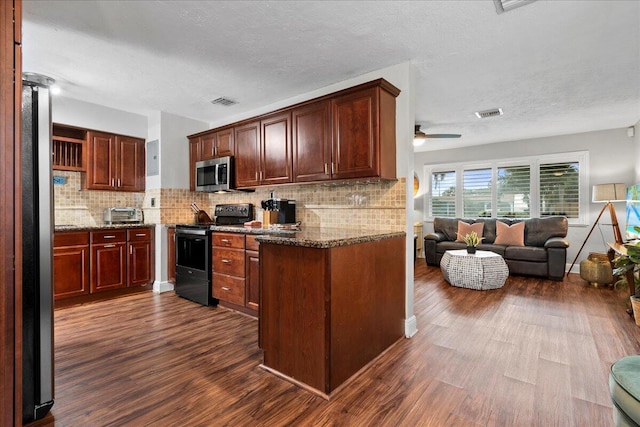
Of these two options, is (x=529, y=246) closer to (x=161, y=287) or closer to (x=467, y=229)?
(x=467, y=229)

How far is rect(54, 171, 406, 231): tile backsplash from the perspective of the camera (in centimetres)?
296

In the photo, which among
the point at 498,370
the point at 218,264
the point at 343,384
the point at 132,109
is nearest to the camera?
the point at 343,384

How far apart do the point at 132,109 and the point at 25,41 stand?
5.94 feet

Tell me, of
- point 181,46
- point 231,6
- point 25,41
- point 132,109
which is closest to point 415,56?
point 231,6

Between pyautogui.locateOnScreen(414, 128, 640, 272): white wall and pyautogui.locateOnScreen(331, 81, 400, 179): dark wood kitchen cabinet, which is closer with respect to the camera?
pyautogui.locateOnScreen(331, 81, 400, 179): dark wood kitchen cabinet

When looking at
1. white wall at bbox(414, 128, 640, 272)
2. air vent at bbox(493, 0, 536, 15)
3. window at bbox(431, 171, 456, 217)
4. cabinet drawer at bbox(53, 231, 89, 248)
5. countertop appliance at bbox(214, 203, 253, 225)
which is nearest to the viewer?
air vent at bbox(493, 0, 536, 15)

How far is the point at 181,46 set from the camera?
256 cm

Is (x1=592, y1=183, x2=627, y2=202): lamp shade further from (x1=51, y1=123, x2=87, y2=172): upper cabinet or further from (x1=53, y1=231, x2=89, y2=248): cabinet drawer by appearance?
(x1=51, y1=123, x2=87, y2=172): upper cabinet

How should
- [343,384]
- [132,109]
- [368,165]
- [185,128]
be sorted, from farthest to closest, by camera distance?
[185,128] → [132,109] → [368,165] → [343,384]

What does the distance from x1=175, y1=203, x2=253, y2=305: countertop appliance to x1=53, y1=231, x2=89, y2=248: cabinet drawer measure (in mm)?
968

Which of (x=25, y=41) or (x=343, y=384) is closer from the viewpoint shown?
(x=343, y=384)

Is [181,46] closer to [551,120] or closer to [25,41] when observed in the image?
[25,41]

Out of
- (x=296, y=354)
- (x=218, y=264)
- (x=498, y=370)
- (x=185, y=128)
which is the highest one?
(x=185, y=128)

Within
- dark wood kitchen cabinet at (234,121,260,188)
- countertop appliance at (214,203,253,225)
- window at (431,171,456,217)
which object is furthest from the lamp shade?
countertop appliance at (214,203,253,225)
